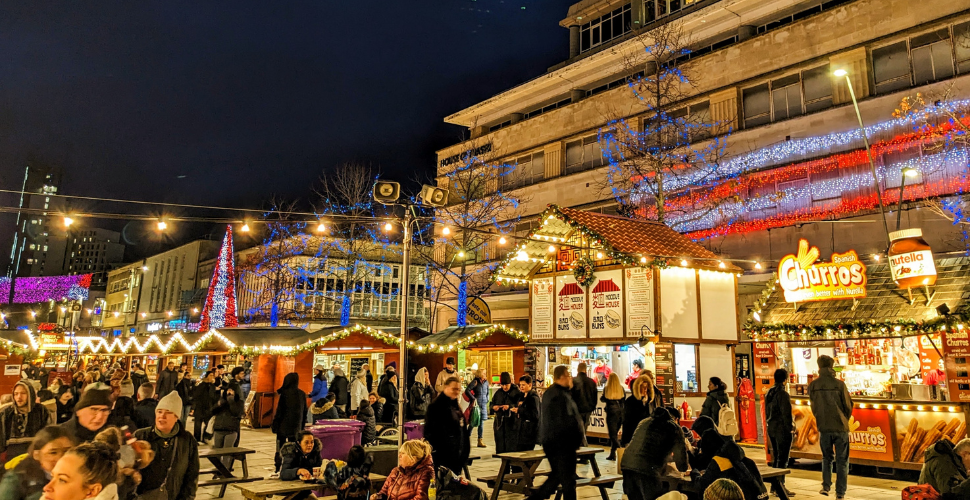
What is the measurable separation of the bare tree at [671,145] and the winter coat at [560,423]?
53.5 ft

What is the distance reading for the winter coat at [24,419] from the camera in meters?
6.69

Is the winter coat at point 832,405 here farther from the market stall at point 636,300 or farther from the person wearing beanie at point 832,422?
the market stall at point 636,300

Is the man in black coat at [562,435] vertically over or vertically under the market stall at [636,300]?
under

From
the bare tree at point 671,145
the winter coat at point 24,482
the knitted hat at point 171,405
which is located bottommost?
the winter coat at point 24,482

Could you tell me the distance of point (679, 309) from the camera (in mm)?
14164

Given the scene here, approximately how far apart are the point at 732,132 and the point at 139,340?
25087 millimetres

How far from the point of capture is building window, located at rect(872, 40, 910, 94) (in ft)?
68.0

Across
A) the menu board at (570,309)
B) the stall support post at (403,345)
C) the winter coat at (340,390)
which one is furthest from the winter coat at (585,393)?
the winter coat at (340,390)

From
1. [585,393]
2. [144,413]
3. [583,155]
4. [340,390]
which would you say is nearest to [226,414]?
[144,413]

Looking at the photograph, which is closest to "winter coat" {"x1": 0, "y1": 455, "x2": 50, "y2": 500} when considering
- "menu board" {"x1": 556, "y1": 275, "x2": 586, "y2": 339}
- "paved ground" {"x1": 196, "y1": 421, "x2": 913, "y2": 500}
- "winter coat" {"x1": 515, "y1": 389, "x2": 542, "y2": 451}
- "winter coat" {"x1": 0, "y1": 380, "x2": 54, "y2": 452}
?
"winter coat" {"x1": 0, "y1": 380, "x2": 54, "y2": 452}

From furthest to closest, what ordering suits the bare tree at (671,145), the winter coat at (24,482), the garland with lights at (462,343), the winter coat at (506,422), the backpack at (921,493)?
1. the bare tree at (671,145)
2. the garland with lights at (462,343)
3. the winter coat at (506,422)
4. the backpack at (921,493)
5. the winter coat at (24,482)

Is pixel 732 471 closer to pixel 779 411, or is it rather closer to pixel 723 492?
pixel 723 492

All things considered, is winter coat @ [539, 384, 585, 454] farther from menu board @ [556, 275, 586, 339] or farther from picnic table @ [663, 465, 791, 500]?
menu board @ [556, 275, 586, 339]

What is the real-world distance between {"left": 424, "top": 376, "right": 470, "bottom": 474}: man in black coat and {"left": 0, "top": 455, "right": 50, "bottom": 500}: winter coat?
3.98 meters
